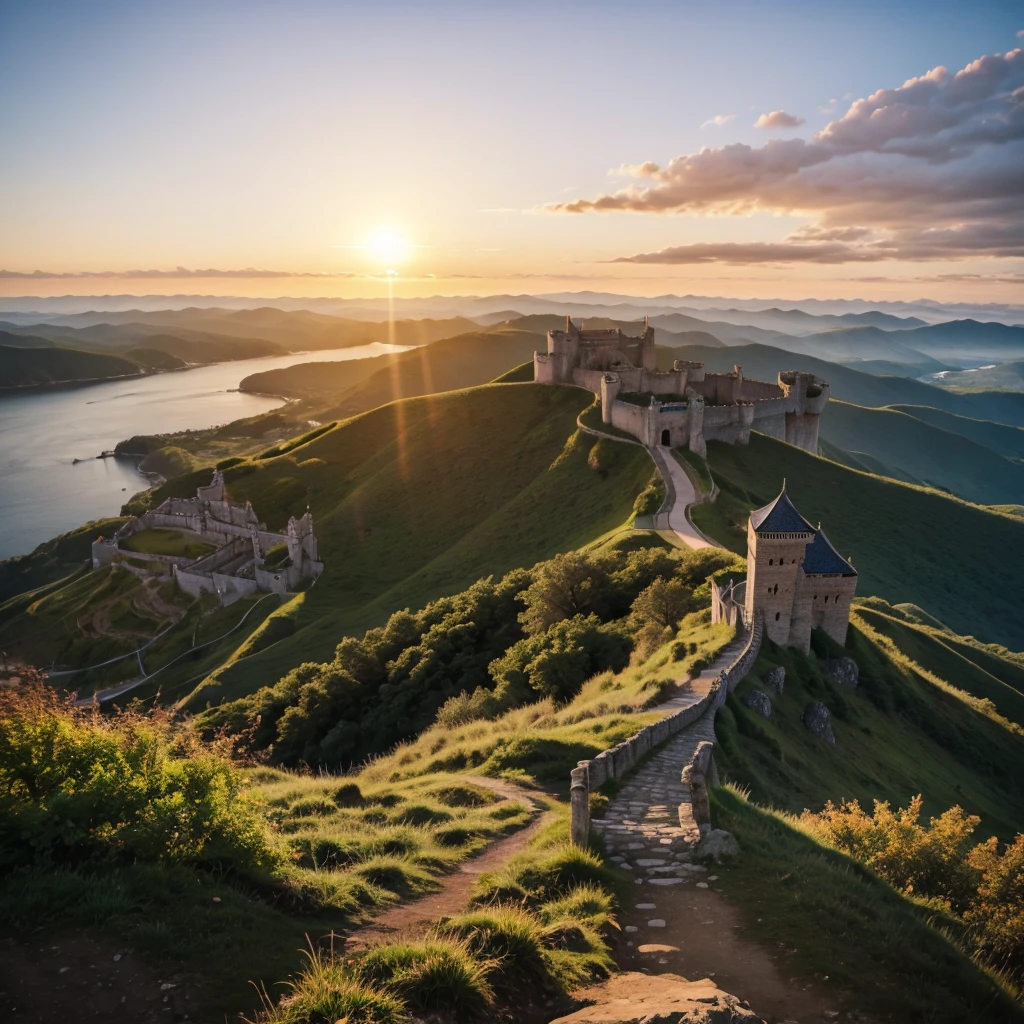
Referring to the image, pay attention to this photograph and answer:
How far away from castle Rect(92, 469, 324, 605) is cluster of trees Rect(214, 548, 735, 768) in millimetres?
26354

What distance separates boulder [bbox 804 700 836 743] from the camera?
2573cm

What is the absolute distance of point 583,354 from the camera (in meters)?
90.6

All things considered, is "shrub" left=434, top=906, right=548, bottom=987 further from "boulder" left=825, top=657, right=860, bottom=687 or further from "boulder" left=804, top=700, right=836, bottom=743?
"boulder" left=825, top=657, right=860, bottom=687

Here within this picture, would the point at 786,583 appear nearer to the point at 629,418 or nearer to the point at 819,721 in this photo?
the point at 819,721

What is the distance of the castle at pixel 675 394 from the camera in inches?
2618

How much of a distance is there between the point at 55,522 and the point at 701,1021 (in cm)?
16692

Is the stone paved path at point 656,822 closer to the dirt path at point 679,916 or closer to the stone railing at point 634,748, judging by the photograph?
the dirt path at point 679,916

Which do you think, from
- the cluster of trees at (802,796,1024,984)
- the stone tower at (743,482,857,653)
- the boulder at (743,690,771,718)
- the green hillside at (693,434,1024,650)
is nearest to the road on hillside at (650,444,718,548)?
the green hillside at (693,434,1024,650)

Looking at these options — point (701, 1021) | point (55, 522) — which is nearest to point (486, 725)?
point (701, 1021)

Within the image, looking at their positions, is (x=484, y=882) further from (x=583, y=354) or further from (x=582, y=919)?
(x=583, y=354)

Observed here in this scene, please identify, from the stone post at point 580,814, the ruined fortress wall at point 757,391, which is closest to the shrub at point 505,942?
the stone post at point 580,814

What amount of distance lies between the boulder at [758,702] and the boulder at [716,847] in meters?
10.7

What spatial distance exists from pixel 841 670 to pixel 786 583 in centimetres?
561

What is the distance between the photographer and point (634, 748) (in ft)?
55.8
